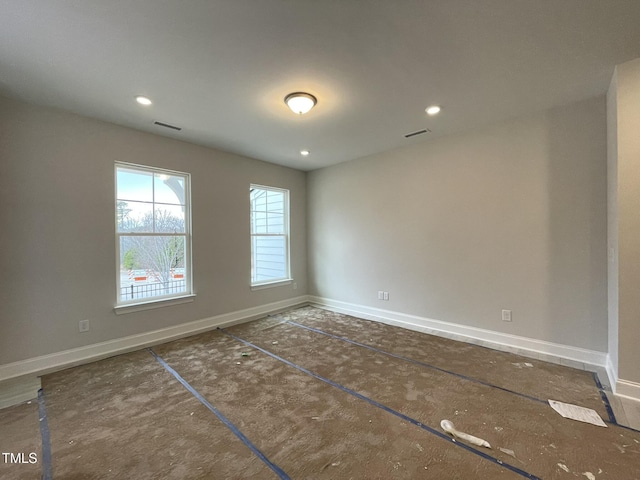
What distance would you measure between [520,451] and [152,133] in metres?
4.72

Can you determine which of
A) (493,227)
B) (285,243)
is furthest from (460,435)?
(285,243)

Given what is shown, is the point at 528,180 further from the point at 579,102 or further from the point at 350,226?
the point at 350,226

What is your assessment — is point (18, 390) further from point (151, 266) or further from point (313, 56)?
point (313, 56)

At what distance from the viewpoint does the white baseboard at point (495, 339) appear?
2855mm

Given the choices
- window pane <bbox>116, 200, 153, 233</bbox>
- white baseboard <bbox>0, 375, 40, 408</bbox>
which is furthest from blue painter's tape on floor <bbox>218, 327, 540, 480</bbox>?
window pane <bbox>116, 200, 153, 233</bbox>

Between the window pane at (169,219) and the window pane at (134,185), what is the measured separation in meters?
0.20

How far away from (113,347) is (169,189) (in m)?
2.07

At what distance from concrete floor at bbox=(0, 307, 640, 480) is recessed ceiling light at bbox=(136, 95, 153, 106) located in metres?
2.72

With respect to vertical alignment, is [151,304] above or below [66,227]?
below

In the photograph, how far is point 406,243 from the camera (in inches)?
167

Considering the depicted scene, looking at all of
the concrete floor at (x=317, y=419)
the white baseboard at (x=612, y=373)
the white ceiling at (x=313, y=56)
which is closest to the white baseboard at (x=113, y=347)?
the concrete floor at (x=317, y=419)

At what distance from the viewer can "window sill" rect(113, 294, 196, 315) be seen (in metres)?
3.34

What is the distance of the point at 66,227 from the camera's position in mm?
3000

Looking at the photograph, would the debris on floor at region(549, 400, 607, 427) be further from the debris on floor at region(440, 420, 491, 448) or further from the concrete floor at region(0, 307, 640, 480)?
the debris on floor at region(440, 420, 491, 448)
